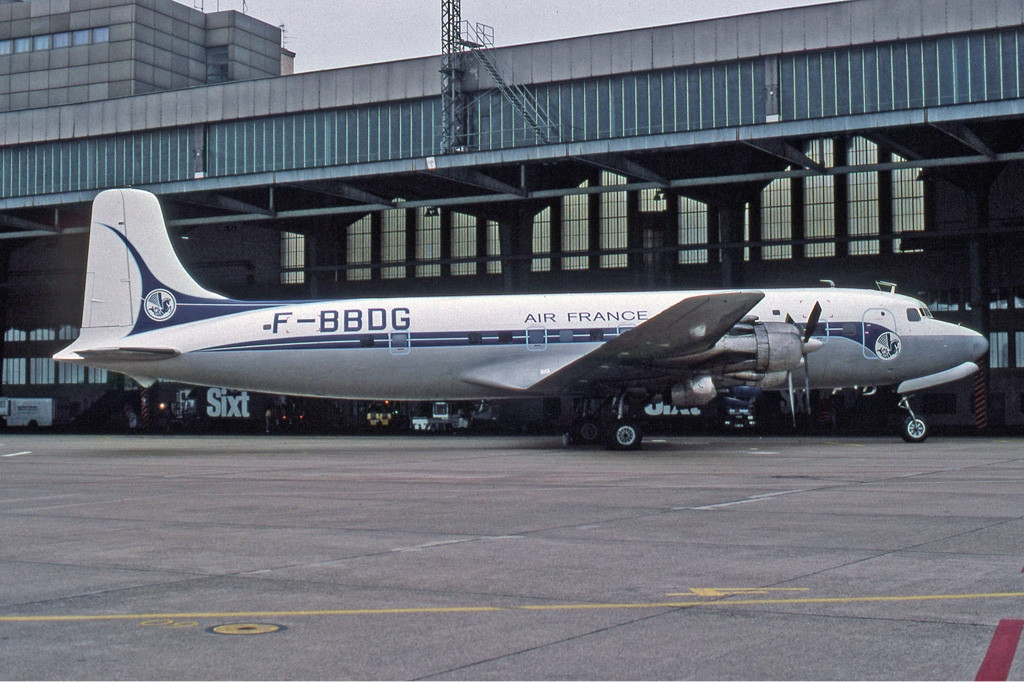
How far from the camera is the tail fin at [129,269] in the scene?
34.0 metres

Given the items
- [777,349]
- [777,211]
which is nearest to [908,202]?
[777,211]

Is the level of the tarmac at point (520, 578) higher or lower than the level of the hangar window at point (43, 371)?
lower

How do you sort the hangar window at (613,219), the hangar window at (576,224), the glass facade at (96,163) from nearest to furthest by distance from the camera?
1. the hangar window at (613,219)
2. the hangar window at (576,224)
3. the glass facade at (96,163)

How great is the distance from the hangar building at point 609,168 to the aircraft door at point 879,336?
1077 cm

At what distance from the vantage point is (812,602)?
863cm

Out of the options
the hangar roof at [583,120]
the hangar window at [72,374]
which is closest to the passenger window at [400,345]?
the hangar roof at [583,120]

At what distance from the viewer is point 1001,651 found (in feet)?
22.7

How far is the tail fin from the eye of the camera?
34000 mm

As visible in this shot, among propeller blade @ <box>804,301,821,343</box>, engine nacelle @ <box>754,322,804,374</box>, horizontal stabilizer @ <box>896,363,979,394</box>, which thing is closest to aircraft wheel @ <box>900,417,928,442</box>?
horizontal stabilizer @ <box>896,363,979,394</box>

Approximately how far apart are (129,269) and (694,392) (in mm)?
18749

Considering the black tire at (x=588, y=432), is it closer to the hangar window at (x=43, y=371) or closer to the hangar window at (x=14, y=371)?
the hangar window at (x=43, y=371)

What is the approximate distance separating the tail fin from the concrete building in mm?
73000

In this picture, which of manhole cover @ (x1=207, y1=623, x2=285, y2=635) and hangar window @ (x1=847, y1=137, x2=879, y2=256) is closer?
manhole cover @ (x1=207, y1=623, x2=285, y2=635)

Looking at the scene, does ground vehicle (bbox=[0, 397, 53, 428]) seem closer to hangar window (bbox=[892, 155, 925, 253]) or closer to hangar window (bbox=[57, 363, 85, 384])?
hangar window (bbox=[57, 363, 85, 384])
